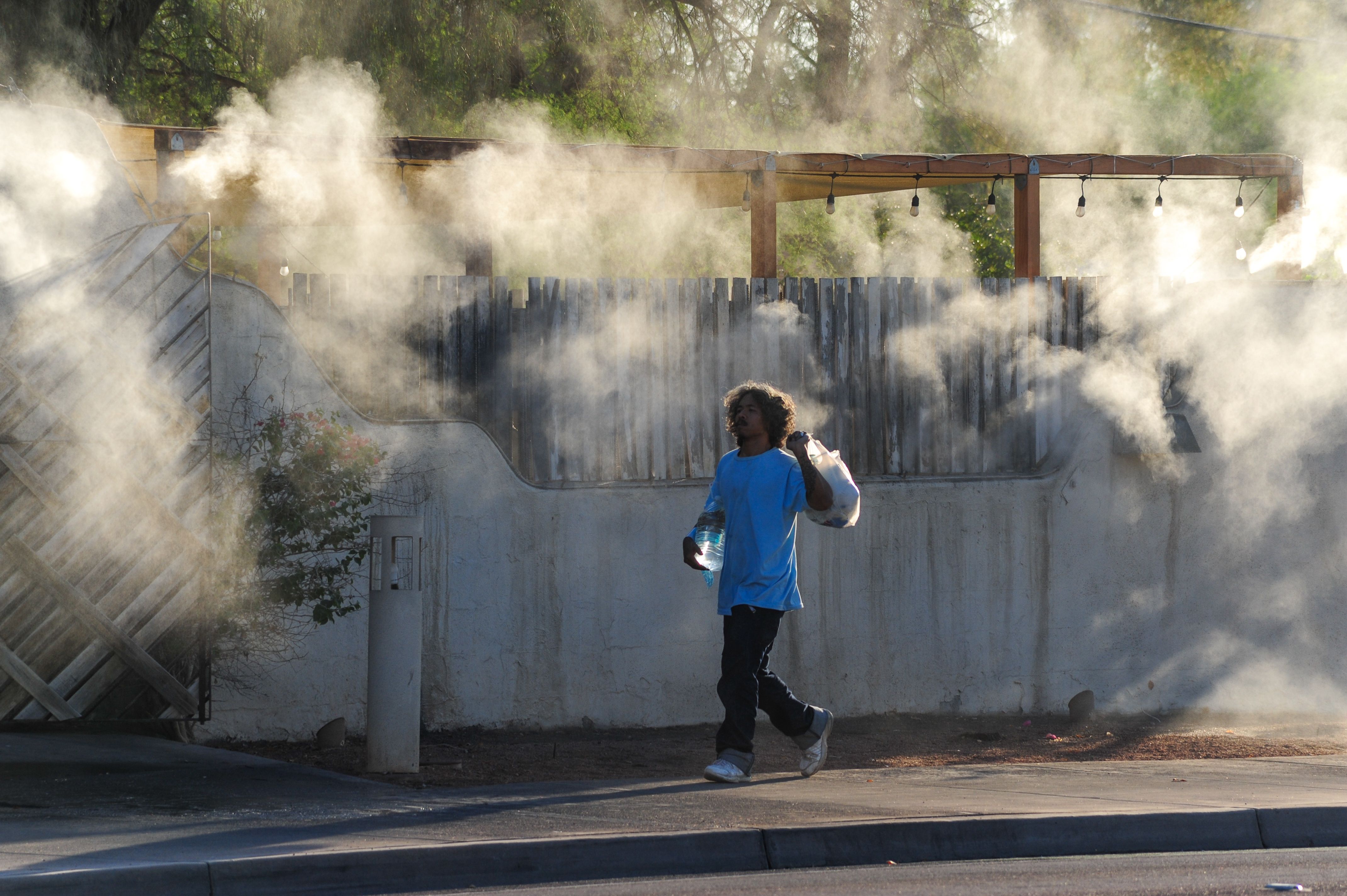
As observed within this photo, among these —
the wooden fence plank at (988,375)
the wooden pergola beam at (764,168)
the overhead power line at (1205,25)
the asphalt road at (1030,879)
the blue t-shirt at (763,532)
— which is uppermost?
the overhead power line at (1205,25)

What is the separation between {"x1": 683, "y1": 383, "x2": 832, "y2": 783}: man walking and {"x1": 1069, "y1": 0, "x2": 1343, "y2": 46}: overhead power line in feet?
36.3

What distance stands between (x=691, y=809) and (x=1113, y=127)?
16.6 m

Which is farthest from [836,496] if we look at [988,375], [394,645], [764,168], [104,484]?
[104,484]

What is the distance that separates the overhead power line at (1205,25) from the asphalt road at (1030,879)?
12006 mm

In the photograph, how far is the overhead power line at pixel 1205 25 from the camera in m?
15.5

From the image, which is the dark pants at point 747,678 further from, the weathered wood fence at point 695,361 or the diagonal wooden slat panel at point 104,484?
the diagonal wooden slat panel at point 104,484

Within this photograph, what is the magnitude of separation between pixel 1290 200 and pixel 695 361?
14.8 feet

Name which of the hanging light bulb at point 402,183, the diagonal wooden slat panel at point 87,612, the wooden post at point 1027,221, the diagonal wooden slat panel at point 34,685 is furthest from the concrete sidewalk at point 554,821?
the hanging light bulb at point 402,183

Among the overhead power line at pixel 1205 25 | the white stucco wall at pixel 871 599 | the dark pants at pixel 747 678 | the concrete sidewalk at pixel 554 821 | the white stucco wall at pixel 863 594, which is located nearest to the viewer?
the concrete sidewalk at pixel 554 821

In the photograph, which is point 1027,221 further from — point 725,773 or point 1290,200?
point 725,773

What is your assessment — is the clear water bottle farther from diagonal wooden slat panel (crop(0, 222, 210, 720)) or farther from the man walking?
diagonal wooden slat panel (crop(0, 222, 210, 720))

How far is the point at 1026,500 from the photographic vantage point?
776 cm

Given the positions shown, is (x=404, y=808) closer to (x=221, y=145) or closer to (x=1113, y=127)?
(x=221, y=145)

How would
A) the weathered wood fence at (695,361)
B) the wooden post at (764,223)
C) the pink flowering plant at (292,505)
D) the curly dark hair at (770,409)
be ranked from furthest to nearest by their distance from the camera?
the wooden post at (764,223) → the weathered wood fence at (695,361) → the pink flowering plant at (292,505) → the curly dark hair at (770,409)
